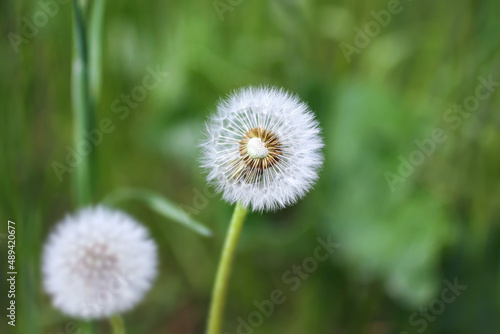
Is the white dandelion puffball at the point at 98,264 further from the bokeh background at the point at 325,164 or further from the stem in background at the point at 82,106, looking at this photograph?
the bokeh background at the point at 325,164

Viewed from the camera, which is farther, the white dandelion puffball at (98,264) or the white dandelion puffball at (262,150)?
the white dandelion puffball at (98,264)

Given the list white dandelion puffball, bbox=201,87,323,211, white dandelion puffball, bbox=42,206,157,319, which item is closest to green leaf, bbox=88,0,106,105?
white dandelion puffball, bbox=42,206,157,319

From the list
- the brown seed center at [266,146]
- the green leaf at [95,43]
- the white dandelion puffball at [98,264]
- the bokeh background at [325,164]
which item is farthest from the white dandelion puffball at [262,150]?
the bokeh background at [325,164]

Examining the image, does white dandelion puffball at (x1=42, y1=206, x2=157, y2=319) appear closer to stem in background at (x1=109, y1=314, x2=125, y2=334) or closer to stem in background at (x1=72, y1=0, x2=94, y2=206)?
stem in background at (x1=109, y1=314, x2=125, y2=334)

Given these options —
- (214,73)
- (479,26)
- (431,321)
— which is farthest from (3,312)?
(479,26)

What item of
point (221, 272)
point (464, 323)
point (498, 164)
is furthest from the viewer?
point (498, 164)

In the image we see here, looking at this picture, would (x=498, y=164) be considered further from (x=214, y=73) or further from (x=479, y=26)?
(x=214, y=73)
